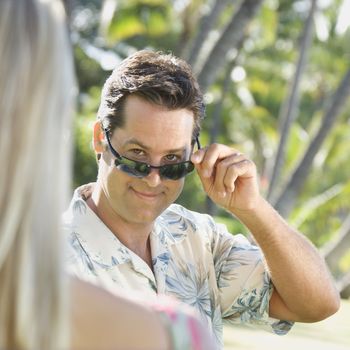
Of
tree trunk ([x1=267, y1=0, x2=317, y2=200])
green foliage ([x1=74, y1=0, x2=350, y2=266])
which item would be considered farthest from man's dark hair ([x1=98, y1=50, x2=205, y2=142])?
green foliage ([x1=74, y1=0, x2=350, y2=266])

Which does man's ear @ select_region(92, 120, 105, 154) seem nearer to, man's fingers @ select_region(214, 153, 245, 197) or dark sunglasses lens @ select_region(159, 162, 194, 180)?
dark sunglasses lens @ select_region(159, 162, 194, 180)

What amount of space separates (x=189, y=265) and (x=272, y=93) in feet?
122

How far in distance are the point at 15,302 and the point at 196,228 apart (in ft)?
Result: 8.38

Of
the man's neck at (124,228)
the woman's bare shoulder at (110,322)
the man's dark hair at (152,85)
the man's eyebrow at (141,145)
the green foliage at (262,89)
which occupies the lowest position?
the green foliage at (262,89)

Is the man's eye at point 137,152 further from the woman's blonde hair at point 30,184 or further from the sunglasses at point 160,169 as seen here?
the woman's blonde hair at point 30,184

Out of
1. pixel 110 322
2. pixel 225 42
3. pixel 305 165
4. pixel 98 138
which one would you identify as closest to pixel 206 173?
pixel 98 138

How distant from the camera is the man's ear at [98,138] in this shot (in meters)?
4.00

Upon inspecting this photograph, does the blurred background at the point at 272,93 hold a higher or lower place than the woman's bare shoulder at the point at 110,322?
lower

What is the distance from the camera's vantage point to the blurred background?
65.5 ft

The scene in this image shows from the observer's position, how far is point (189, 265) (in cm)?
375

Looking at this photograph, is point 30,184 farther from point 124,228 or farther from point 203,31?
point 203,31

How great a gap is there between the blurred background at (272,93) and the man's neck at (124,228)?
35.6 feet

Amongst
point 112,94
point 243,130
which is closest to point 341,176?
point 243,130

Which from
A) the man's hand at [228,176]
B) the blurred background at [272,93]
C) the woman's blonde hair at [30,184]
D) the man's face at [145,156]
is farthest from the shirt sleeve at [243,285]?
the blurred background at [272,93]
